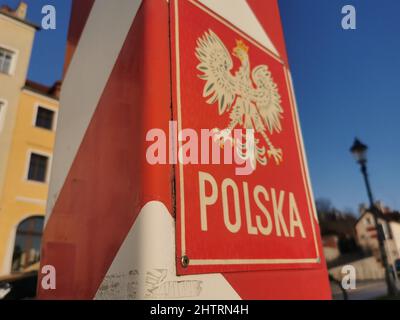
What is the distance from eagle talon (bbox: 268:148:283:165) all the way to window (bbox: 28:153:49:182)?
9214 mm

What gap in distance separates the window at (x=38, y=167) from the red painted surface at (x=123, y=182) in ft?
29.4

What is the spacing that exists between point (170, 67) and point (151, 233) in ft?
1.47

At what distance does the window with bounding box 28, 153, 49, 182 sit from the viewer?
8.82 m

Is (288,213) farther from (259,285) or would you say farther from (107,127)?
(107,127)

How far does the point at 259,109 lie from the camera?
107 cm

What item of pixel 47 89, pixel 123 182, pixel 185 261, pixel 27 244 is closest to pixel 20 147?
Result: pixel 27 244

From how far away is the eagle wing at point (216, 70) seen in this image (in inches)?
35.7

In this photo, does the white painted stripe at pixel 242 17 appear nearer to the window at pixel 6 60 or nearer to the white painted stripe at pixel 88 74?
the white painted stripe at pixel 88 74

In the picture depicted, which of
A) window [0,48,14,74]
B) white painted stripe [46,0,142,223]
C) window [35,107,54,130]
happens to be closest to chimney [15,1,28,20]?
window [0,48,14,74]

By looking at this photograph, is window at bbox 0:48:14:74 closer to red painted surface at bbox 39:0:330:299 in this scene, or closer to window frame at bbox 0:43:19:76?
window frame at bbox 0:43:19:76

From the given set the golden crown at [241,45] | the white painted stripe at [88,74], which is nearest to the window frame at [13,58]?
the white painted stripe at [88,74]

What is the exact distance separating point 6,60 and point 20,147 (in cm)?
281

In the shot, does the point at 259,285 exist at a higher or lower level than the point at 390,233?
lower
